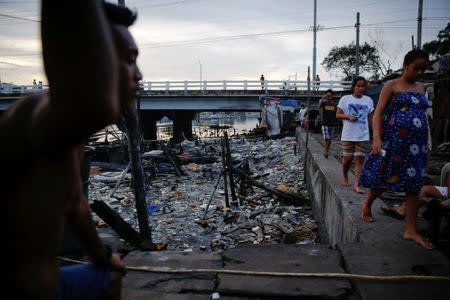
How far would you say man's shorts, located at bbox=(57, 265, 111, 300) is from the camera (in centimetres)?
131

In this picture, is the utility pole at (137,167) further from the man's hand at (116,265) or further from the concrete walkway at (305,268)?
the man's hand at (116,265)

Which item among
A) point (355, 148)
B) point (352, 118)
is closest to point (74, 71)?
point (352, 118)

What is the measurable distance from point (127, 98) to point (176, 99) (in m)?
26.9

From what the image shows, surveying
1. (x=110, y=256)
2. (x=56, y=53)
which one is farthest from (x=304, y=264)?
(x=56, y=53)

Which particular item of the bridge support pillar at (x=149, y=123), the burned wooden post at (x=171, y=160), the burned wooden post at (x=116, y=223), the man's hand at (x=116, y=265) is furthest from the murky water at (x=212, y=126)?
the man's hand at (x=116, y=265)

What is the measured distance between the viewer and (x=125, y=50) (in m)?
0.91

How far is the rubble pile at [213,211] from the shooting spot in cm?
613

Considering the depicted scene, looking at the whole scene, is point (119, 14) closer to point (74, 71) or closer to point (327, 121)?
point (74, 71)

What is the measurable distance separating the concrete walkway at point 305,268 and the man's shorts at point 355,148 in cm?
192

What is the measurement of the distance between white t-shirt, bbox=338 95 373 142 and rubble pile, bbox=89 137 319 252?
1.97 metres

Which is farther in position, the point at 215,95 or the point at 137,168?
the point at 215,95

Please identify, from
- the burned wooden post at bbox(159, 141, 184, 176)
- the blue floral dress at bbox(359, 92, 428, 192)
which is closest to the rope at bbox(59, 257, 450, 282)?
the blue floral dress at bbox(359, 92, 428, 192)

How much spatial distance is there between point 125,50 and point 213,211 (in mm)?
7532

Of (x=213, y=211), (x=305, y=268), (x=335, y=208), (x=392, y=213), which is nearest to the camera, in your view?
(x=305, y=268)
